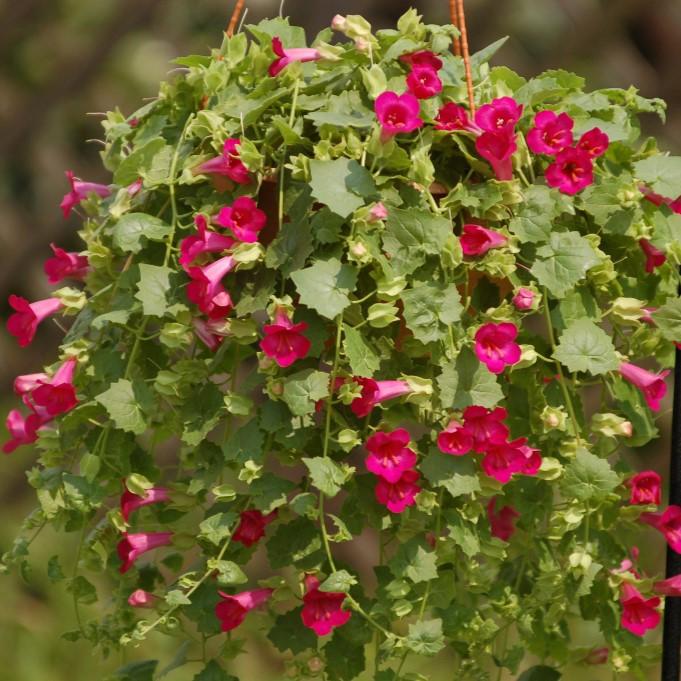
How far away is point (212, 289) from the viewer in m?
1.33

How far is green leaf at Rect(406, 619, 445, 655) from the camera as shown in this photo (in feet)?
4.36

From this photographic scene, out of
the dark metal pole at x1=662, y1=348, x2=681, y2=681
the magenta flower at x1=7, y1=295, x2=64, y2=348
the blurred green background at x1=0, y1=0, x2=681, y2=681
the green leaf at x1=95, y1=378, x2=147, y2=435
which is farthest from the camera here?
the blurred green background at x1=0, y1=0, x2=681, y2=681

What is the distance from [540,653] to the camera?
1689mm

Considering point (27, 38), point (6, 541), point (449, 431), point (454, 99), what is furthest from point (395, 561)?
point (27, 38)

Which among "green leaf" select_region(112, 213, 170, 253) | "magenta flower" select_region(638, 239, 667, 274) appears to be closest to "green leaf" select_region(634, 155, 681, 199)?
"magenta flower" select_region(638, 239, 667, 274)

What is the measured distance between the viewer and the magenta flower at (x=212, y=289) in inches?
52.0

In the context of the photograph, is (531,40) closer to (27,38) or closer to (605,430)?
(27,38)

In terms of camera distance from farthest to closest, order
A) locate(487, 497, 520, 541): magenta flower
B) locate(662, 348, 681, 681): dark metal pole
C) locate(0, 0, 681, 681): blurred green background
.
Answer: locate(0, 0, 681, 681): blurred green background < locate(487, 497, 520, 541): magenta flower < locate(662, 348, 681, 681): dark metal pole

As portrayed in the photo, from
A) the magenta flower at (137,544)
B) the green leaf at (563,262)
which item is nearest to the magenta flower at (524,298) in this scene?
the green leaf at (563,262)

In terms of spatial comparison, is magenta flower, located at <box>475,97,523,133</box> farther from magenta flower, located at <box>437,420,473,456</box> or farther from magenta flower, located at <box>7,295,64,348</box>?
magenta flower, located at <box>7,295,64,348</box>

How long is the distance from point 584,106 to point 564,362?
330 millimetres

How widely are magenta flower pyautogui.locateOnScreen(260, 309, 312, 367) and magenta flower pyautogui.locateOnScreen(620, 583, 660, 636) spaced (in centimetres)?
49

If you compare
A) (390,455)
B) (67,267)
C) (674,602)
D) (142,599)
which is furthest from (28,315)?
(674,602)

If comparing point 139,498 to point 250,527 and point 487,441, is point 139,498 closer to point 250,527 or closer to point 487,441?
point 250,527
